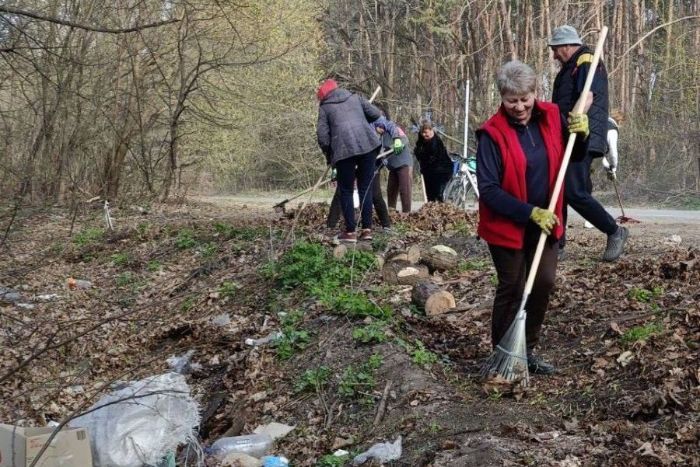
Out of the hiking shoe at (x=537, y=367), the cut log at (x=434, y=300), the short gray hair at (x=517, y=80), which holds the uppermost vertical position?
the short gray hair at (x=517, y=80)

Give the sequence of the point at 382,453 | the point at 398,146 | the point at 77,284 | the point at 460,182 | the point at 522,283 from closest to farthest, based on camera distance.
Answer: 1. the point at 382,453
2. the point at 522,283
3. the point at 398,146
4. the point at 77,284
5. the point at 460,182

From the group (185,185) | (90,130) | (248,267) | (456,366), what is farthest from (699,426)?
(185,185)

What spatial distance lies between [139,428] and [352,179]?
173 inches

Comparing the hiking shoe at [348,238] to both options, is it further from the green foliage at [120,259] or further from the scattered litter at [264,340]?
the green foliage at [120,259]

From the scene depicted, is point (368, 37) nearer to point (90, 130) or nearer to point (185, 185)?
point (185, 185)

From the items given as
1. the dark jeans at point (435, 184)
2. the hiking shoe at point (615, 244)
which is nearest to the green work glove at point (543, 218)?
the hiking shoe at point (615, 244)

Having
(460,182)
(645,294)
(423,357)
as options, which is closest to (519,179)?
(423,357)

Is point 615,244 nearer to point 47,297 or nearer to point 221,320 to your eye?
point 221,320

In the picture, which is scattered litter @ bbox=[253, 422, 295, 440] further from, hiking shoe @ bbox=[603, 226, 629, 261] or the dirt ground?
hiking shoe @ bbox=[603, 226, 629, 261]

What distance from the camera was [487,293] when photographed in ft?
23.4

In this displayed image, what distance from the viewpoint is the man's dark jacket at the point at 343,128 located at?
8758mm

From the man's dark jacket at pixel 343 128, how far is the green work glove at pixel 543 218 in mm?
4224

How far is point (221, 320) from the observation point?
309 inches

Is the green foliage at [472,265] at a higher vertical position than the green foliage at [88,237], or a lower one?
higher
